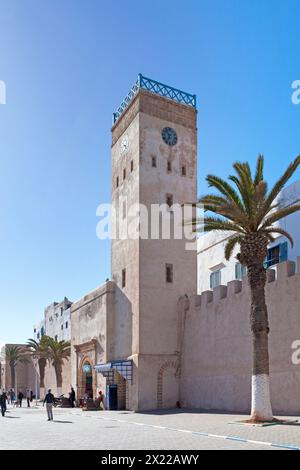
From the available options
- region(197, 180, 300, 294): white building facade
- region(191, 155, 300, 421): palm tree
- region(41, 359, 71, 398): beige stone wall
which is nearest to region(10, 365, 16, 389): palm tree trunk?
region(41, 359, 71, 398): beige stone wall

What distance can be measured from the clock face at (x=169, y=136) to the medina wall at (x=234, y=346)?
888 centimetres

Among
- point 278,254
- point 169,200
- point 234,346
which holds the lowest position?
point 234,346

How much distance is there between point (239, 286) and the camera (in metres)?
23.8

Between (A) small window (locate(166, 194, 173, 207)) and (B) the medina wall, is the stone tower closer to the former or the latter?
(A) small window (locate(166, 194, 173, 207))

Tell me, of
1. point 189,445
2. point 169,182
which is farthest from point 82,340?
point 189,445

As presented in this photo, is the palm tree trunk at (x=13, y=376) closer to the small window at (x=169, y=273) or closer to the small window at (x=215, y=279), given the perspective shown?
the small window at (x=215, y=279)

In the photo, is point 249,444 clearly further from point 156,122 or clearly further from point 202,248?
point 202,248

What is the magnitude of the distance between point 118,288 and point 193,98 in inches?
469

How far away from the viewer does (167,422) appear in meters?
19.1

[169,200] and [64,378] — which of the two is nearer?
[169,200]

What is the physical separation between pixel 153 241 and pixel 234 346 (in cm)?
751

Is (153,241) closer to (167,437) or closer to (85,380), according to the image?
(85,380)

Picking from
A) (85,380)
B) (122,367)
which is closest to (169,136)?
(122,367)

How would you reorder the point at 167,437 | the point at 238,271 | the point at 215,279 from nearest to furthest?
the point at 167,437 → the point at 238,271 → the point at 215,279
